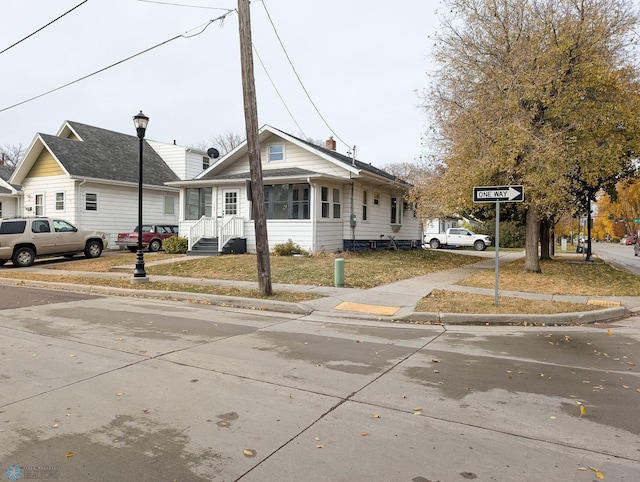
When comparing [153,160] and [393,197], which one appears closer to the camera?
[393,197]

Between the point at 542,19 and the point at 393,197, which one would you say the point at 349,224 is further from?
the point at 542,19

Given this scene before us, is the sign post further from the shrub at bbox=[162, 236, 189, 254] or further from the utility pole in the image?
the shrub at bbox=[162, 236, 189, 254]

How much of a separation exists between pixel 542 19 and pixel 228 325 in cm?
1389

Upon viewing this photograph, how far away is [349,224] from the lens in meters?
21.9

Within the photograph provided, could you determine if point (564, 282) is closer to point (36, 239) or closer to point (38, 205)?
point (36, 239)

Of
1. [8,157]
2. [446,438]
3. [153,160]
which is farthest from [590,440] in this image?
[8,157]

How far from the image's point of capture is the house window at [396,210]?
2669 cm

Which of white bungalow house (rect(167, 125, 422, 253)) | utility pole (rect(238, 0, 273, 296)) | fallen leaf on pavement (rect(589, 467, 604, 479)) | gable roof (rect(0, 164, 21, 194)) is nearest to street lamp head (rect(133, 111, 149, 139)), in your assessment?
utility pole (rect(238, 0, 273, 296))

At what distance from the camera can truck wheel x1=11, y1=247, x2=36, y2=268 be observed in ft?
59.5

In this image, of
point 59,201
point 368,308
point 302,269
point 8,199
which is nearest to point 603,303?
point 368,308

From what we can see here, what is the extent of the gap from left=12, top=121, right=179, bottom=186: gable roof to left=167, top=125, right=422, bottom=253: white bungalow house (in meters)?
6.00

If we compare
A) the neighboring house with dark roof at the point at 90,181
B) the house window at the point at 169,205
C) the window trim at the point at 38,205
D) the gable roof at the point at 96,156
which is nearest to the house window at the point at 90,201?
the neighboring house with dark roof at the point at 90,181

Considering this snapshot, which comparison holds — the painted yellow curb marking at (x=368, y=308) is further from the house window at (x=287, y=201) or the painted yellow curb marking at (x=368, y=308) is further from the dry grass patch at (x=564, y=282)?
the house window at (x=287, y=201)

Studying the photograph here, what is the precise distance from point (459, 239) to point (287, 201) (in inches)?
836
